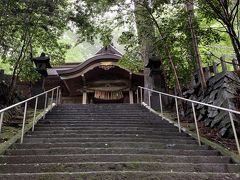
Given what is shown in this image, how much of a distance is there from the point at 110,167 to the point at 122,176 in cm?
44

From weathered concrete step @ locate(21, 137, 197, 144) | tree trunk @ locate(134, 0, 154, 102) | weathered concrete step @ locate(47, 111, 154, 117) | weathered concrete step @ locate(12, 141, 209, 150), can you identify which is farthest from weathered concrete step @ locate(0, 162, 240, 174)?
tree trunk @ locate(134, 0, 154, 102)

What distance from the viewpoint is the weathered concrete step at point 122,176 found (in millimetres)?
3484

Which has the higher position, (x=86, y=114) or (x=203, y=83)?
(x=203, y=83)

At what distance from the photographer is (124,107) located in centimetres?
959

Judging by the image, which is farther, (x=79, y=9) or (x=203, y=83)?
(x=79, y=9)

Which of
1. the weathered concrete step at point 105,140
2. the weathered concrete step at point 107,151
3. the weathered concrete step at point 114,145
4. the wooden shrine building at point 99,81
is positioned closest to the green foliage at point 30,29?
the wooden shrine building at point 99,81

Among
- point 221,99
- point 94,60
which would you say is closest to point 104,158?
point 221,99

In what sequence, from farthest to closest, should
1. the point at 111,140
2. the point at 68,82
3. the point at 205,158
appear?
the point at 68,82 → the point at 111,140 → the point at 205,158

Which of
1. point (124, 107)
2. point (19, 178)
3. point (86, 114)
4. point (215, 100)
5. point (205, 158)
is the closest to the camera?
point (19, 178)

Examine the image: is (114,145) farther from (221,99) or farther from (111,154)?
(221,99)

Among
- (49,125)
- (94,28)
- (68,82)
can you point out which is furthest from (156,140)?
(68,82)

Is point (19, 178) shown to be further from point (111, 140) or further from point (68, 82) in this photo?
point (68, 82)

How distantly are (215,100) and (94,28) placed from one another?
18.8 ft

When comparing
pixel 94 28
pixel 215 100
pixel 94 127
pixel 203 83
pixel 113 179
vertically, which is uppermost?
pixel 94 28
